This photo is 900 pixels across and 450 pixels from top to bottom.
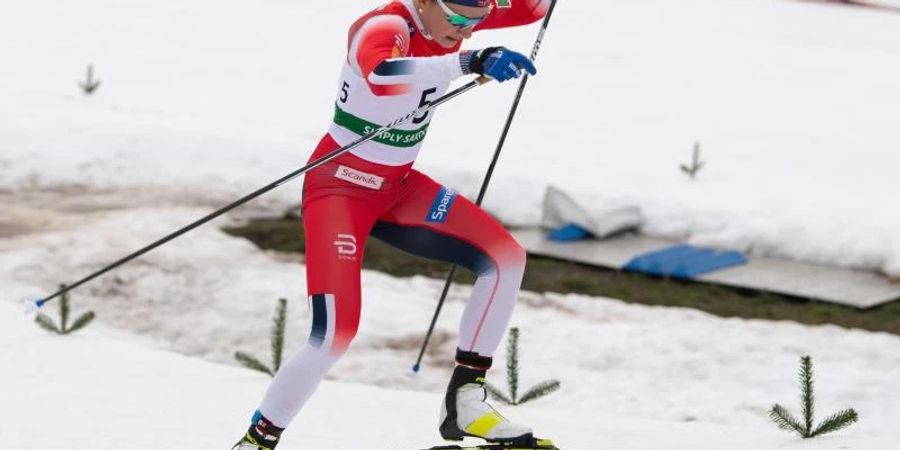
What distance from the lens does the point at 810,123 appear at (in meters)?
16.7

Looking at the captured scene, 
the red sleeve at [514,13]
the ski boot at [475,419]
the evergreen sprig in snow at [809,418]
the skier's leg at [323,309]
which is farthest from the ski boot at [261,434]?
the evergreen sprig in snow at [809,418]

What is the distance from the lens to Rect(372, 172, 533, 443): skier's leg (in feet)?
20.0

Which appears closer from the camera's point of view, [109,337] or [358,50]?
[358,50]

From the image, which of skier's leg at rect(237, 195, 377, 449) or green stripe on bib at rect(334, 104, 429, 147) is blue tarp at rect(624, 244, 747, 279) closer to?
green stripe on bib at rect(334, 104, 429, 147)

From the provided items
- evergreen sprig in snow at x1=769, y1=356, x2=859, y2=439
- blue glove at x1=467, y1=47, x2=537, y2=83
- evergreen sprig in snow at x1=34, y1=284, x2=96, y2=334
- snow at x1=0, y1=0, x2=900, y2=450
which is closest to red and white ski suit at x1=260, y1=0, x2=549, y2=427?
blue glove at x1=467, y1=47, x2=537, y2=83

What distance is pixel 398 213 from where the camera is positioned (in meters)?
6.11

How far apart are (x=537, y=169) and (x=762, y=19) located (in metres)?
9.09

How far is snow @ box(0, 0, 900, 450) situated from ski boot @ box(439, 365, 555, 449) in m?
0.85

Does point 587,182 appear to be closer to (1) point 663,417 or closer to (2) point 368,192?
(1) point 663,417

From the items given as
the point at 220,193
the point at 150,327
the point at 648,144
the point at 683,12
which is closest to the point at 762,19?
the point at 683,12

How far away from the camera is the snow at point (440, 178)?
312 inches

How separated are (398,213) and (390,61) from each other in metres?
0.89

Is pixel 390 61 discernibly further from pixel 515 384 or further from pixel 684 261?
pixel 684 261

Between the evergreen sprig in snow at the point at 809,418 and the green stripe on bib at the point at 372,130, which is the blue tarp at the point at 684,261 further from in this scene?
the green stripe on bib at the point at 372,130
